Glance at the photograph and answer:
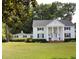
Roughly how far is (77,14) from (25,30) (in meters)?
0.55

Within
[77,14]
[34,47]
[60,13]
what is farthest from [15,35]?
[77,14]

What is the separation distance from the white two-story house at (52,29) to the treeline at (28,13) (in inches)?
→ 1.7

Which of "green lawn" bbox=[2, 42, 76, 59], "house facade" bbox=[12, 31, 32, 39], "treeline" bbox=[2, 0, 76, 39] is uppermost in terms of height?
"treeline" bbox=[2, 0, 76, 39]

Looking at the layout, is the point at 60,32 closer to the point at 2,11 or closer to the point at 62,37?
the point at 62,37

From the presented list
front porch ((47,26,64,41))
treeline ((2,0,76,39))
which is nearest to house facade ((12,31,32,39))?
treeline ((2,0,76,39))

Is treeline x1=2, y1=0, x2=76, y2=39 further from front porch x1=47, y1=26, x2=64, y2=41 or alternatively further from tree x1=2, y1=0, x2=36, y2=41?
front porch x1=47, y1=26, x2=64, y2=41

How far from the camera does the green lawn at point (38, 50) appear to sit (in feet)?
6.59

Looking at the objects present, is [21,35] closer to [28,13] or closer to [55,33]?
[28,13]

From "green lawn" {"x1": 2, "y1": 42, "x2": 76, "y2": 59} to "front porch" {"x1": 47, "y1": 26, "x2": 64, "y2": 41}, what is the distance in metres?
0.06

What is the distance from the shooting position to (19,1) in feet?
6.95

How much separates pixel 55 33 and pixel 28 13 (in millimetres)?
347

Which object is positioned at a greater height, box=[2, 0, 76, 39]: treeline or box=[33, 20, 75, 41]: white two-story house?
box=[2, 0, 76, 39]: treeline

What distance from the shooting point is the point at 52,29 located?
207cm

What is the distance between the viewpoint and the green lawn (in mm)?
2010
